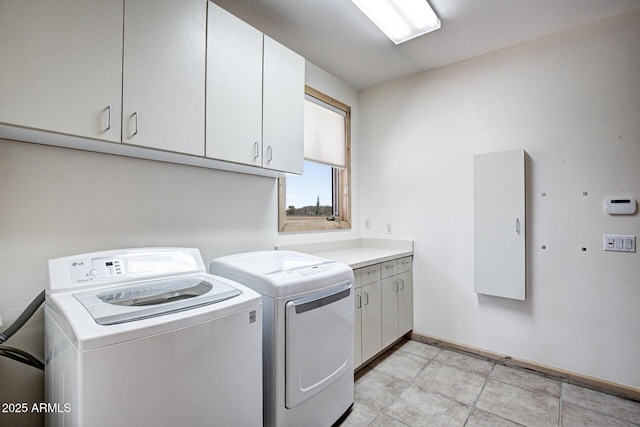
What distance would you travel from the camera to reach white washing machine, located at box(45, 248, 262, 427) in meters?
0.85

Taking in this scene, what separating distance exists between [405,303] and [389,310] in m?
0.35

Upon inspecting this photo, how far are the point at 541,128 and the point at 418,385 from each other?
226cm

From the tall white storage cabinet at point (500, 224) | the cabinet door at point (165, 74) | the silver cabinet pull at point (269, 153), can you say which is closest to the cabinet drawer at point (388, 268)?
the tall white storage cabinet at point (500, 224)

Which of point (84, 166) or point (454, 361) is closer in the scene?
point (84, 166)

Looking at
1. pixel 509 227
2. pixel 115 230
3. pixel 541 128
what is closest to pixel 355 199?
pixel 509 227

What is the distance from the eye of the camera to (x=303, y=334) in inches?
57.7

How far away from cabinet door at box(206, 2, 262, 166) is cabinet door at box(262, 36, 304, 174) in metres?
0.06

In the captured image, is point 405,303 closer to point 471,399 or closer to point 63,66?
point 471,399

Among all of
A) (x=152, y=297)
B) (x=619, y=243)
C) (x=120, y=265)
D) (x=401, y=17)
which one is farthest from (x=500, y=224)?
(x=120, y=265)

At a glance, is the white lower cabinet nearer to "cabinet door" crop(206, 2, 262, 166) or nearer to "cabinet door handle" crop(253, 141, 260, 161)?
"cabinet door handle" crop(253, 141, 260, 161)

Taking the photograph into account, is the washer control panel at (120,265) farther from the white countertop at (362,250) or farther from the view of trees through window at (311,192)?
the view of trees through window at (311,192)

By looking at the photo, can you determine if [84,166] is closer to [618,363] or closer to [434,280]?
[434,280]

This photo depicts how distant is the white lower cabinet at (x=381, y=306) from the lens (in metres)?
2.24

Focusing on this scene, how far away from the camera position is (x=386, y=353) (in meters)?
2.70
